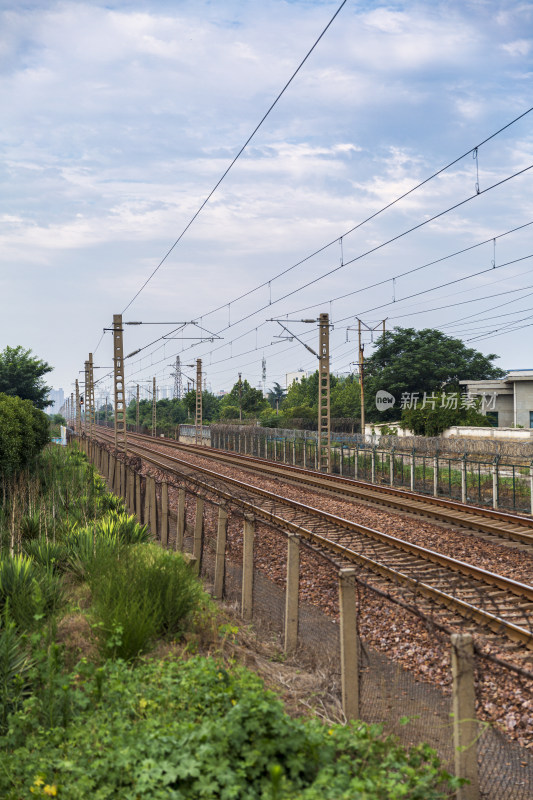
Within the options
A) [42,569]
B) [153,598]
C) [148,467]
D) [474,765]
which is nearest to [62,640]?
[153,598]

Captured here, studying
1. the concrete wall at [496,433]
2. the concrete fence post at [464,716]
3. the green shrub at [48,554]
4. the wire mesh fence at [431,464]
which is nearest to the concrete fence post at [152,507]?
the green shrub at [48,554]

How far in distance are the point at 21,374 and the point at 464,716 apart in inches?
2392

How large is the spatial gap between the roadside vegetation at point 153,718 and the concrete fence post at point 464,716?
184 mm

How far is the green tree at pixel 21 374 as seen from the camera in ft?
197

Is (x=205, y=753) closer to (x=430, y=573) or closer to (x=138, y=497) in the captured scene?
(x=430, y=573)

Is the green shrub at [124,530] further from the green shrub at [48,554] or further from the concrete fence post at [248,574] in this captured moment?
the concrete fence post at [248,574]

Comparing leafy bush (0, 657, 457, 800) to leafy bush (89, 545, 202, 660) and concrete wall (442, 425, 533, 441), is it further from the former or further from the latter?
concrete wall (442, 425, 533, 441)

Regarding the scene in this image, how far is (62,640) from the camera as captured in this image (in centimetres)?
690

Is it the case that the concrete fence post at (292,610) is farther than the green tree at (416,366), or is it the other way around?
the green tree at (416,366)

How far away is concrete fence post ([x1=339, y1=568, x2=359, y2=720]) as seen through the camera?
5723 mm

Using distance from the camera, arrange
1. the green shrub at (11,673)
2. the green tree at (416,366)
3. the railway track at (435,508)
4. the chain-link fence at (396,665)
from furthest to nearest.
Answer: the green tree at (416,366)
the railway track at (435,508)
the green shrub at (11,673)
the chain-link fence at (396,665)

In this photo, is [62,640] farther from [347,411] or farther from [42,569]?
[347,411]

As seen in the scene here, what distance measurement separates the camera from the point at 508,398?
181ft

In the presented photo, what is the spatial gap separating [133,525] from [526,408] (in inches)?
Result: 1721
